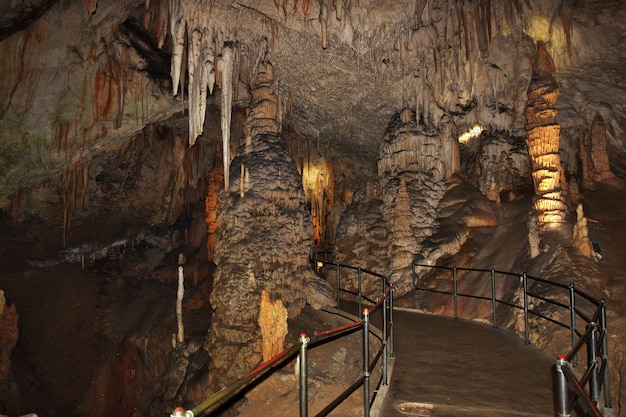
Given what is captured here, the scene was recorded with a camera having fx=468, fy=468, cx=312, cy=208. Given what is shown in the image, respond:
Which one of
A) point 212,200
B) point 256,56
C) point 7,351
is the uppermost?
point 256,56

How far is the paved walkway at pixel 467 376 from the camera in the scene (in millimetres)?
3959

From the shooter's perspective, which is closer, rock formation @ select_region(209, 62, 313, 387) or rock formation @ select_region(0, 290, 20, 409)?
rock formation @ select_region(209, 62, 313, 387)

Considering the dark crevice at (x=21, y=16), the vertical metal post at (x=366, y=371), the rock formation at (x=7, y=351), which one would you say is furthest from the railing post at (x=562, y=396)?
the rock formation at (x=7, y=351)

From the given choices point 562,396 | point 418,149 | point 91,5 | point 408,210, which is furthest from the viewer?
point 418,149

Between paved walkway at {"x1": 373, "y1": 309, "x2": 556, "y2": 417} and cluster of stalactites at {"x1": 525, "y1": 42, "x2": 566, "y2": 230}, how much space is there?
486cm

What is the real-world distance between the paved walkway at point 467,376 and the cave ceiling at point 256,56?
7.09 m

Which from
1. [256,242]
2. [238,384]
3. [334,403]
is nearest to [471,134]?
[256,242]

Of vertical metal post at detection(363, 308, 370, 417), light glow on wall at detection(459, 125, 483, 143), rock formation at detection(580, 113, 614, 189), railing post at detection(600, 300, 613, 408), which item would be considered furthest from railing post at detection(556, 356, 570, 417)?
light glow on wall at detection(459, 125, 483, 143)

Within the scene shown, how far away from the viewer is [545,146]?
11.4 metres

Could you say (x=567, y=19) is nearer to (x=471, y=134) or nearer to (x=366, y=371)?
(x=471, y=134)

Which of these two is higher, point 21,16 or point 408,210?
point 21,16

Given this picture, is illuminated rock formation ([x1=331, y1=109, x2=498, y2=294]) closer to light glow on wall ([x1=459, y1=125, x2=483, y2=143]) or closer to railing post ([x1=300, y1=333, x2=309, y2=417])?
light glow on wall ([x1=459, y1=125, x2=483, y2=143])

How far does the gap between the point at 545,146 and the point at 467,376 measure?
834 centimetres

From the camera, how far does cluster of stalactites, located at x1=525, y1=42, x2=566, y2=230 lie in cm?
1106
